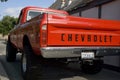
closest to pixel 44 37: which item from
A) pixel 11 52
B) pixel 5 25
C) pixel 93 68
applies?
pixel 93 68

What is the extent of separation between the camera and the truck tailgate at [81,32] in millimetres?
7477

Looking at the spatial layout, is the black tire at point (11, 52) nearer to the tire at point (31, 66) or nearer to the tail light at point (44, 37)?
the tire at point (31, 66)

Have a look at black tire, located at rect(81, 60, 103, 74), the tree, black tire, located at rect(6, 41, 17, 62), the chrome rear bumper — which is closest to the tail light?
the chrome rear bumper

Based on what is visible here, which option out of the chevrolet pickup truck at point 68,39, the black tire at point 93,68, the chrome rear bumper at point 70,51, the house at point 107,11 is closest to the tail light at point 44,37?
the chevrolet pickup truck at point 68,39

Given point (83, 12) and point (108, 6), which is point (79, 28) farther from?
point (83, 12)

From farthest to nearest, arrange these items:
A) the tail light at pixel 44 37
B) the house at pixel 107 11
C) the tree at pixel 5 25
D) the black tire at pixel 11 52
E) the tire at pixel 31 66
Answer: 1. the tree at pixel 5 25
2. the black tire at pixel 11 52
3. the house at pixel 107 11
4. the tire at pixel 31 66
5. the tail light at pixel 44 37

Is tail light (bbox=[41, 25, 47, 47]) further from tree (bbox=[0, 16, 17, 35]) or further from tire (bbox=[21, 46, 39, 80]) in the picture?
tree (bbox=[0, 16, 17, 35])

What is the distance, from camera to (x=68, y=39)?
7.65m

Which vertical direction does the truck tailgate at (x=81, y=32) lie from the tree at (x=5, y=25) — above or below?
below

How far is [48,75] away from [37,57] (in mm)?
2006

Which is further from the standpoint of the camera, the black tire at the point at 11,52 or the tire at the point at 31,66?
the black tire at the point at 11,52

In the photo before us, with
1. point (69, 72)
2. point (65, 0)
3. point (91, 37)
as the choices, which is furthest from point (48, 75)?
point (65, 0)

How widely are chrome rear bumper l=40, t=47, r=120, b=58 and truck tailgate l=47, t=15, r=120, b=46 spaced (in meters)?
0.11

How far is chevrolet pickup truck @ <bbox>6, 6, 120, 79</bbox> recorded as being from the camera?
7.39 meters
